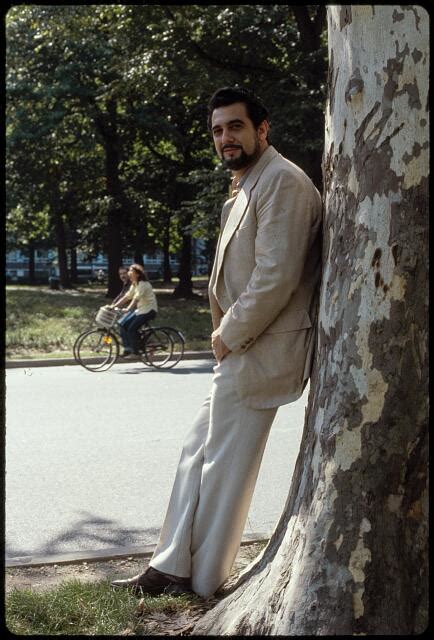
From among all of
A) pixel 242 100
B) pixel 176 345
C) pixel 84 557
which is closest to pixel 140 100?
pixel 176 345

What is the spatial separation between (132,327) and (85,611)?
36.0 feet

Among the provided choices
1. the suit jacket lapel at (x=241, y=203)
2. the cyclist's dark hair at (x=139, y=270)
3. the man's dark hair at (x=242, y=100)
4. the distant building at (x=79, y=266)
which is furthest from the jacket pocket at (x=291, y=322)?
the distant building at (x=79, y=266)

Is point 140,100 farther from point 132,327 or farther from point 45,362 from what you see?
point 132,327

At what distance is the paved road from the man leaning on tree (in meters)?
1.27

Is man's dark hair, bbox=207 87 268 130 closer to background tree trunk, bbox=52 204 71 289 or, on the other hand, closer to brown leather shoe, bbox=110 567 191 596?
brown leather shoe, bbox=110 567 191 596

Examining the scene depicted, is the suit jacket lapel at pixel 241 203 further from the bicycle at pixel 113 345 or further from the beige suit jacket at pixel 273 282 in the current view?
the bicycle at pixel 113 345

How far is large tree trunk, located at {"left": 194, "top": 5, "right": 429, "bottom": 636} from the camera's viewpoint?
9.46 ft

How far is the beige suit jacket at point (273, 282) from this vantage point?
3.45 meters

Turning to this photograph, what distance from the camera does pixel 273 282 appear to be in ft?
11.3

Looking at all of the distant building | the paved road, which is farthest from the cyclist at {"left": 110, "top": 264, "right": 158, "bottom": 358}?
the distant building

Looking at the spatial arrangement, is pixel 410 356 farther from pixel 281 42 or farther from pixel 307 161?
pixel 281 42

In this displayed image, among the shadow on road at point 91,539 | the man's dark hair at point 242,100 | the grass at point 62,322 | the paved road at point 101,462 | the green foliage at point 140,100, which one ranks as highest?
the green foliage at point 140,100

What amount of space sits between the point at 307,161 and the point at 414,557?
16.7 metres

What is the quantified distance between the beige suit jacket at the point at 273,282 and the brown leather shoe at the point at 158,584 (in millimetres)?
868
